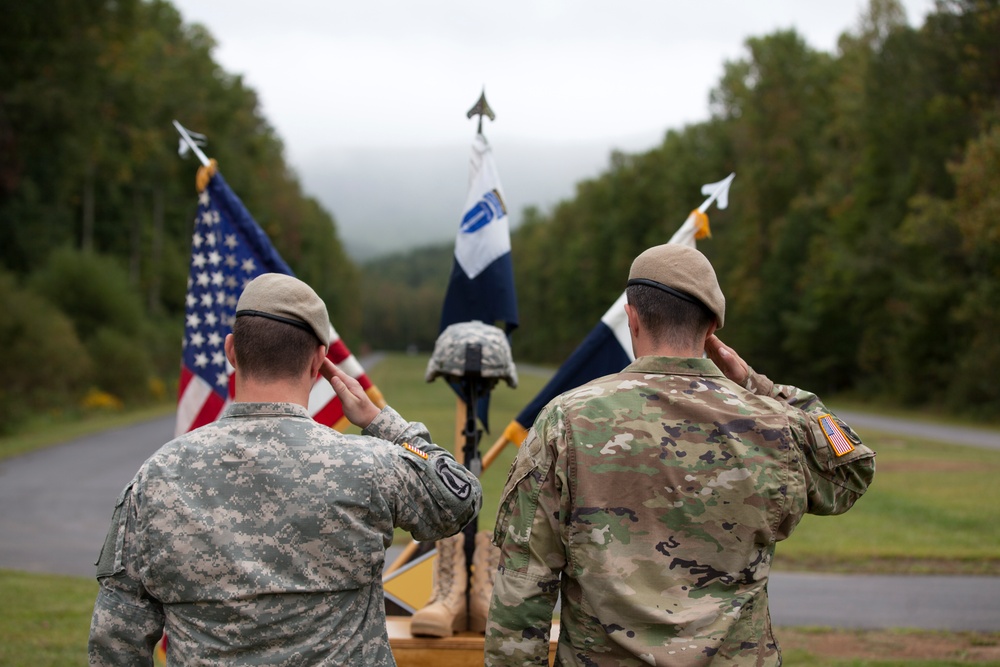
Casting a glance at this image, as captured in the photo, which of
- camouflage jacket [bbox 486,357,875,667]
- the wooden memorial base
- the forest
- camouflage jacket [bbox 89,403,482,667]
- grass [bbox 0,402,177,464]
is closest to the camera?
camouflage jacket [bbox 89,403,482,667]

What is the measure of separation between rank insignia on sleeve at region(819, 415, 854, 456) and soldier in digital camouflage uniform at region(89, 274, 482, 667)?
1.15 m

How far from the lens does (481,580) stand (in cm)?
454

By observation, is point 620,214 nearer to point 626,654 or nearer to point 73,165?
point 73,165

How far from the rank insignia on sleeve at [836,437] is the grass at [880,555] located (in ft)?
8.17

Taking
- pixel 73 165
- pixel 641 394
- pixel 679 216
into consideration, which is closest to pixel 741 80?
pixel 679 216

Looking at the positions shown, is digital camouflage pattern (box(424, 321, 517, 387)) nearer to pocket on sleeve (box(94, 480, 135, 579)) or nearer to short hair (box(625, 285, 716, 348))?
short hair (box(625, 285, 716, 348))

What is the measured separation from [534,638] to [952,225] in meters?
30.1

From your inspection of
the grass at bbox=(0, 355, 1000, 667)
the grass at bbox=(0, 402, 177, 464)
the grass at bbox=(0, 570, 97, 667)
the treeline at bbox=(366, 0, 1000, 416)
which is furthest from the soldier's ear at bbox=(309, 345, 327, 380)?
the treeline at bbox=(366, 0, 1000, 416)

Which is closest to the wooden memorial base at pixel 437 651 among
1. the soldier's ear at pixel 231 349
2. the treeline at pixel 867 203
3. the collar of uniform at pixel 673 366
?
the collar of uniform at pixel 673 366

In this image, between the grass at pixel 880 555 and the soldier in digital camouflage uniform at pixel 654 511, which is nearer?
the soldier in digital camouflage uniform at pixel 654 511

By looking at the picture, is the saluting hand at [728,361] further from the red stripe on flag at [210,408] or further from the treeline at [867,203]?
the treeline at [867,203]

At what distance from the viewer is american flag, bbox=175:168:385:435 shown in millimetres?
5922

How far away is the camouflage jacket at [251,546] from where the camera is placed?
94.0 inches

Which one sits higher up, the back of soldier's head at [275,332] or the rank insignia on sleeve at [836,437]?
the back of soldier's head at [275,332]
